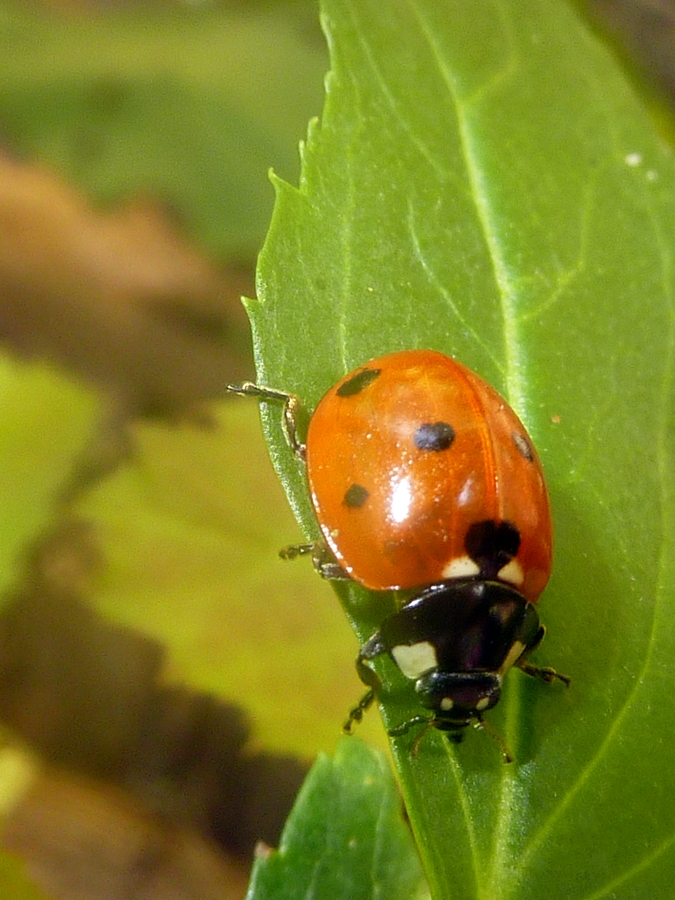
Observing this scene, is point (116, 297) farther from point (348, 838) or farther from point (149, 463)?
point (348, 838)

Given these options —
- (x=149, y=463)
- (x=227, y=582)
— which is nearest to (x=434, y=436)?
(x=227, y=582)

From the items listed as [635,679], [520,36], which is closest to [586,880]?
[635,679]

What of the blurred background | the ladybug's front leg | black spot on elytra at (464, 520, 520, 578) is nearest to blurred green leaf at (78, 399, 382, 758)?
the blurred background

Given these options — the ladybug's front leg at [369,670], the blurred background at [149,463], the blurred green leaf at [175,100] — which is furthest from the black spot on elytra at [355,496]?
the blurred green leaf at [175,100]

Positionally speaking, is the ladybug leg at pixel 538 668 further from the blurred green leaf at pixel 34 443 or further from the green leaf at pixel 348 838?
the blurred green leaf at pixel 34 443

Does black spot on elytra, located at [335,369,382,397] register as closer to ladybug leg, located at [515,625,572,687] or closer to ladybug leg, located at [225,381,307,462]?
ladybug leg, located at [225,381,307,462]

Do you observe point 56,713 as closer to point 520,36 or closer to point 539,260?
point 539,260
